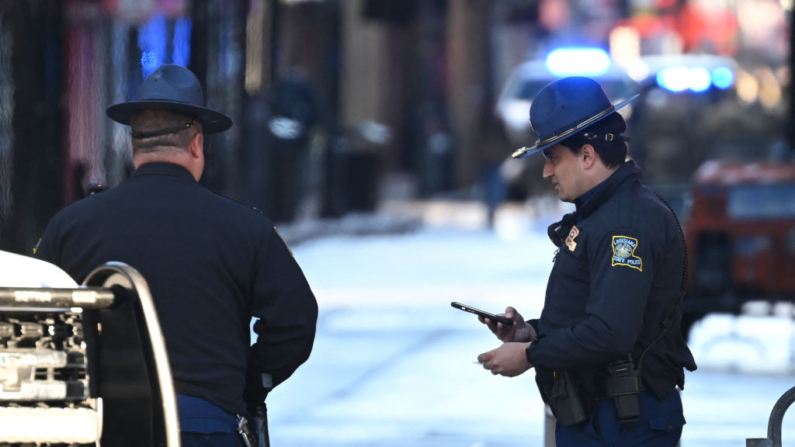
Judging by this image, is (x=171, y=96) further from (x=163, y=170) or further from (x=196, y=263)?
(x=196, y=263)

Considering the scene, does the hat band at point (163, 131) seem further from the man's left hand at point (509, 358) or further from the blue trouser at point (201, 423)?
the man's left hand at point (509, 358)

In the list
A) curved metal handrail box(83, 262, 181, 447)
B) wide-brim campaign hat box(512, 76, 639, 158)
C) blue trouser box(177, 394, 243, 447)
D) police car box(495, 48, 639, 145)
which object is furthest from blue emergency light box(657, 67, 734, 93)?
curved metal handrail box(83, 262, 181, 447)

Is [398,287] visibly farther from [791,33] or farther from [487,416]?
[487,416]

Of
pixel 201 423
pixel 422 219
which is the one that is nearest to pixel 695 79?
pixel 422 219

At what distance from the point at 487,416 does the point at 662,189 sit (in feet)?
24.9

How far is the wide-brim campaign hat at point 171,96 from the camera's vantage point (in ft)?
14.0

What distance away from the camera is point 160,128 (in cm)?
433

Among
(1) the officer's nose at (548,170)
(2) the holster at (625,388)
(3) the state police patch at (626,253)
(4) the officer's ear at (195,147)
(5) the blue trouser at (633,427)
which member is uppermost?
(4) the officer's ear at (195,147)

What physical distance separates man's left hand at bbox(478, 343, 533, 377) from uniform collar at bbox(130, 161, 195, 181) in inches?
37.1

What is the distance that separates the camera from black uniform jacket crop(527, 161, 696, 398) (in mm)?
4184

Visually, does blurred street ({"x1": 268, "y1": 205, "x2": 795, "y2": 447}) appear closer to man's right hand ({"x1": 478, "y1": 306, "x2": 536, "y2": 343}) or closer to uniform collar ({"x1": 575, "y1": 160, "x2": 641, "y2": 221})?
man's right hand ({"x1": 478, "y1": 306, "x2": 536, "y2": 343})

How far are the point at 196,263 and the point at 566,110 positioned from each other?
1.10 m

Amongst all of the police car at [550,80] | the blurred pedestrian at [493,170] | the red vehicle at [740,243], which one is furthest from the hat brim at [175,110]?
the police car at [550,80]

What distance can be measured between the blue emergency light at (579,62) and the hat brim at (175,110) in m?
23.7
